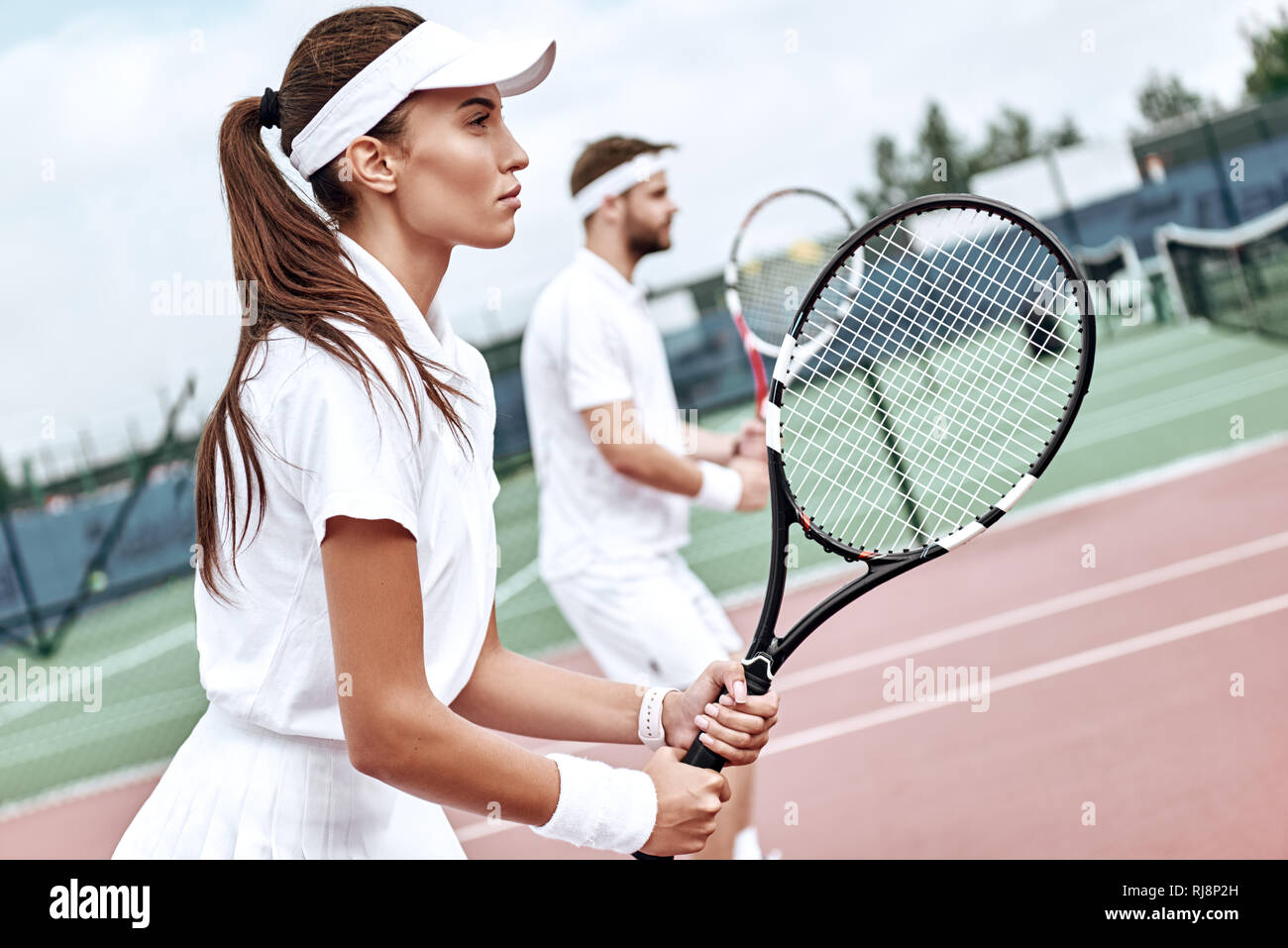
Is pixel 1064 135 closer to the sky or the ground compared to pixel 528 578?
closer to the sky

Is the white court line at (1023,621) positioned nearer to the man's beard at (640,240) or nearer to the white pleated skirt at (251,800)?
the man's beard at (640,240)

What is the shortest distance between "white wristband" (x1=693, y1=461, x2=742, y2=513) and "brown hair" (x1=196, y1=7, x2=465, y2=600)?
1.67 m

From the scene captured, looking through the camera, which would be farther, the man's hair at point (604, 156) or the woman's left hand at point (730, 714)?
the man's hair at point (604, 156)

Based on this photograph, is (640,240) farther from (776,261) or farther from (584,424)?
(776,261)

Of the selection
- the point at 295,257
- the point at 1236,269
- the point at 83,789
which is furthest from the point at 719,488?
the point at 1236,269

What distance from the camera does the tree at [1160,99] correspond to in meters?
31.1

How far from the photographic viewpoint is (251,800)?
143 cm

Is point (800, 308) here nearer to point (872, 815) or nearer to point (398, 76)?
point (398, 76)

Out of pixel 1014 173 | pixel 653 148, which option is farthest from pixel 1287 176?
pixel 653 148

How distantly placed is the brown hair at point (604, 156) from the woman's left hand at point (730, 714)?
207 centimetres

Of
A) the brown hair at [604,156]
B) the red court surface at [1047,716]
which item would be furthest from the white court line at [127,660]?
the brown hair at [604,156]

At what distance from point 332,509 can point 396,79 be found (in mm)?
534

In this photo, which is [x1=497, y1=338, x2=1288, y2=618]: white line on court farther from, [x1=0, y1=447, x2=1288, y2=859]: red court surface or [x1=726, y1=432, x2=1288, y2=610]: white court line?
[x1=0, y1=447, x2=1288, y2=859]: red court surface

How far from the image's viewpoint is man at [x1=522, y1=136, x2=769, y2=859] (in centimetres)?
303
